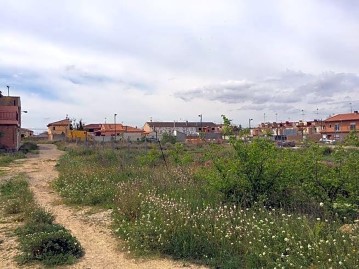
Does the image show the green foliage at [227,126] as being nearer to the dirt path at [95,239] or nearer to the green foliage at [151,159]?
the dirt path at [95,239]

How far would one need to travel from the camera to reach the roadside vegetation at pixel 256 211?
4.90 m

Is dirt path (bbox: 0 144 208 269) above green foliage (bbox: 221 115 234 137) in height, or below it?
below

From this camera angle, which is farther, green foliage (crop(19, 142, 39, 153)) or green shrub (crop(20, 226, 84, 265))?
green foliage (crop(19, 142, 39, 153))

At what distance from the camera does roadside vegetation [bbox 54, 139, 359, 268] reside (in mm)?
4902

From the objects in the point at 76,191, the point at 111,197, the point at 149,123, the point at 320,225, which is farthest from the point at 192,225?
the point at 149,123

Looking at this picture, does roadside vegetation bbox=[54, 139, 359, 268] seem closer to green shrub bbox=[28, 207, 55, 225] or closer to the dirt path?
the dirt path

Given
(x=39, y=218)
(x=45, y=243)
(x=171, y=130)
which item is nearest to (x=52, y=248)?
(x=45, y=243)

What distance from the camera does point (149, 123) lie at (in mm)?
101312

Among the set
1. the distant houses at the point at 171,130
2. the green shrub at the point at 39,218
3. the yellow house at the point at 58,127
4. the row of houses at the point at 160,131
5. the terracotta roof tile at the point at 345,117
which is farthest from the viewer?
the yellow house at the point at 58,127

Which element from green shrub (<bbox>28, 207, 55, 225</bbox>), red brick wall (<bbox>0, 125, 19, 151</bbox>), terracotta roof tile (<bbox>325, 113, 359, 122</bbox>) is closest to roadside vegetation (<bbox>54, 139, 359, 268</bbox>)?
green shrub (<bbox>28, 207, 55, 225</bbox>)

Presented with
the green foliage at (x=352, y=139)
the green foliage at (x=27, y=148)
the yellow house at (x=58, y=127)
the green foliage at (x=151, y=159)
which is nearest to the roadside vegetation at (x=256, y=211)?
the green foliage at (x=352, y=139)

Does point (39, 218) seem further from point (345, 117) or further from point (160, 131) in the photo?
point (160, 131)

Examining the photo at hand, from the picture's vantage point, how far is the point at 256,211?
6465 mm

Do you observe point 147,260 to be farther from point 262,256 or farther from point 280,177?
point 280,177
